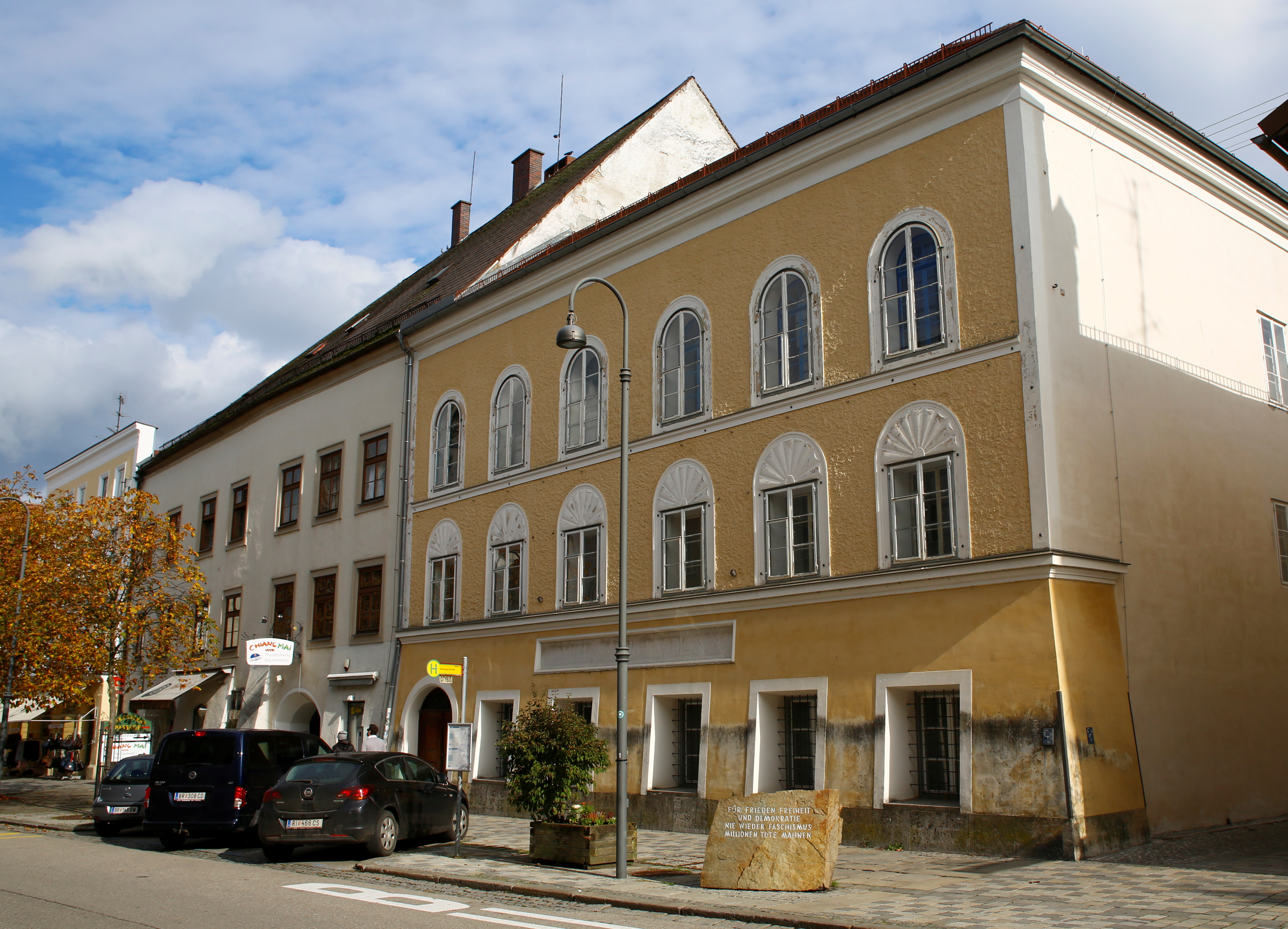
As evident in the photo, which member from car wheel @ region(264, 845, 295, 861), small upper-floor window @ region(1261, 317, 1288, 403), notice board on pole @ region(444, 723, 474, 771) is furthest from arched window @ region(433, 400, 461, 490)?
small upper-floor window @ region(1261, 317, 1288, 403)

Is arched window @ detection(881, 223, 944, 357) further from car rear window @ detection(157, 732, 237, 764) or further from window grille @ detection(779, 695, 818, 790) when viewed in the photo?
car rear window @ detection(157, 732, 237, 764)

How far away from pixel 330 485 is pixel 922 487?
18188 millimetres

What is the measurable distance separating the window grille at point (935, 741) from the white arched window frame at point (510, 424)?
33.0 ft

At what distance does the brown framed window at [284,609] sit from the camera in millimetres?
29344

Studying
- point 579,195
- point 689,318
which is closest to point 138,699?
point 579,195

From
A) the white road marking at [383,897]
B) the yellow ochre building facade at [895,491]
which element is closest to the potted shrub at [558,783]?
the white road marking at [383,897]

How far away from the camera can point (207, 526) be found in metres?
34.9

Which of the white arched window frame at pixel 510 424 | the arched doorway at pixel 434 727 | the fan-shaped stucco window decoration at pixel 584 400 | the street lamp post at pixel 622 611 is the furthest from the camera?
the arched doorway at pixel 434 727

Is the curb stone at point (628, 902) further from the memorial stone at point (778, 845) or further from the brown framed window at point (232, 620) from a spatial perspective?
the brown framed window at point (232, 620)

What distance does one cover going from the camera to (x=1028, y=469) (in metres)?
14.0

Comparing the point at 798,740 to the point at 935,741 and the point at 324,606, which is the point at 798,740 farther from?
the point at 324,606

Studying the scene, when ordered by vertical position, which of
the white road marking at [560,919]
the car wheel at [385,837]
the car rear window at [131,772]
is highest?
the car rear window at [131,772]

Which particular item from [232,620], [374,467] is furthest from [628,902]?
[232,620]

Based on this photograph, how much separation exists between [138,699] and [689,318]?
22.2m
